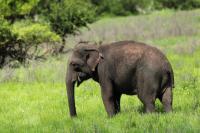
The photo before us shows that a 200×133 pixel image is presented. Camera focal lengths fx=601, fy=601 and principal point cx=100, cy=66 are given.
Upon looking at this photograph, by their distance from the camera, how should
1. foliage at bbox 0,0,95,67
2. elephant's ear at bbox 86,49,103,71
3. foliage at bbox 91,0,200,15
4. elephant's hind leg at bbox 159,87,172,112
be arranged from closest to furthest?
elephant's hind leg at bbox 159,87,172,112 → elephant's ear at bbox 86,49,103,71 → foliage at bbox 0,0,95,67 → foliage at bbox 91,0,200,15

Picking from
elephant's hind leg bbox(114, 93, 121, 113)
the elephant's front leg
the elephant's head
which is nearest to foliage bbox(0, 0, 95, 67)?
the elephant's head

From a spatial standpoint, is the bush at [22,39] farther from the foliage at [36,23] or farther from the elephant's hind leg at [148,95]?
the elephant's hind leg at [148,95]

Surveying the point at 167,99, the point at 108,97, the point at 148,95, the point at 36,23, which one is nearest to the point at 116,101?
the point at 108,97

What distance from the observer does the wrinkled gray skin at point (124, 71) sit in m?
11.9

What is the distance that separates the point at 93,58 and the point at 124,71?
2.39 ft

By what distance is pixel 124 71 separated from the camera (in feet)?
39.7

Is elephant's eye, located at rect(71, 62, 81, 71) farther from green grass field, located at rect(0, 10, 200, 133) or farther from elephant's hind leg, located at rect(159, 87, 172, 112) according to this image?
elephant's hind leg, located at rect(159, 87, 172, 112)

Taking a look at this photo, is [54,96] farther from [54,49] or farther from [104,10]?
[104,10]

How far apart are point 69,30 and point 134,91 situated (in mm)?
17903

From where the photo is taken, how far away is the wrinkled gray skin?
11859 mm

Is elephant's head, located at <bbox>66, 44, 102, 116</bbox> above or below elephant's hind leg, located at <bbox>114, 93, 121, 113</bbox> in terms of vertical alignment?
above

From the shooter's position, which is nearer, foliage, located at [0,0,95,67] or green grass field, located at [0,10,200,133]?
green grass field, located at [0,10,200,133]

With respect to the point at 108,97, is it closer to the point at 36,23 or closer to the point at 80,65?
the point at 80,65

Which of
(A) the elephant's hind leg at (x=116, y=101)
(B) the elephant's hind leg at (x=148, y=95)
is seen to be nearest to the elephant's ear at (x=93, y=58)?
(A) the elephant's hind leg at (x=116, y=101)
